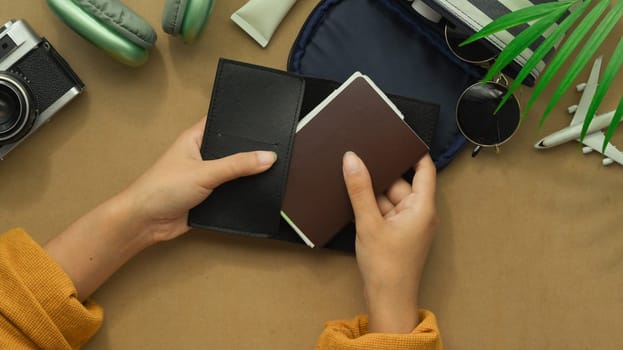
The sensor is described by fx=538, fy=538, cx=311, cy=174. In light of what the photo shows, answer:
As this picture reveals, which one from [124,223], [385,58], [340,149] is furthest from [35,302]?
[385,58]

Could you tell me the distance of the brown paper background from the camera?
679 mm

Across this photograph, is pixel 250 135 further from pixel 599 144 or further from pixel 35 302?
pixel 599 144

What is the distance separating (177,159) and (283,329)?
0.25 meters

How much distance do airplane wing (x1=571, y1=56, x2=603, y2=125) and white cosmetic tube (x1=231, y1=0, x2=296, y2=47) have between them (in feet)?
1.25

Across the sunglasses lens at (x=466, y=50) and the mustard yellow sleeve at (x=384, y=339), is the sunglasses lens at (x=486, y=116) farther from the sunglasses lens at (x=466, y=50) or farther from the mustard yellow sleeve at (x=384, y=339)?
the mustard yellow sleeve at (x=384, y=339)

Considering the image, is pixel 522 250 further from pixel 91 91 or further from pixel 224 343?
pixel 91 91

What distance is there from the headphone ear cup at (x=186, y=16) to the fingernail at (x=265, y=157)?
160 mm

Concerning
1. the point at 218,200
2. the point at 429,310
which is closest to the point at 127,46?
the point at 218,200

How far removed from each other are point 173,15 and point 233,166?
18 centimetres

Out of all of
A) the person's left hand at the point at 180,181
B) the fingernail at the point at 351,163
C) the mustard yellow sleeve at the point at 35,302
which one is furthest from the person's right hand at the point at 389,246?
the mustard yellow sleeve at the point at 35,302

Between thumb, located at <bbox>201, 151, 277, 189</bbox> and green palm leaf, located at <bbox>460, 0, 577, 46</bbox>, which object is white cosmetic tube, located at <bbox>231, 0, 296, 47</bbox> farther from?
green palm leaf, located at <bbox>460, 0, 577, 46</bbox>

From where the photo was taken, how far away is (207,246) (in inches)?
27.1

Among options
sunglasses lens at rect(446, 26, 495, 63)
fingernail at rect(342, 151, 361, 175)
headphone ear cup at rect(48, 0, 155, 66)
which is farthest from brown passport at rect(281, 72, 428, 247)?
headphone ear cup at rect(48, 0, 155, 66)

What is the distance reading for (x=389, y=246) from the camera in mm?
617
